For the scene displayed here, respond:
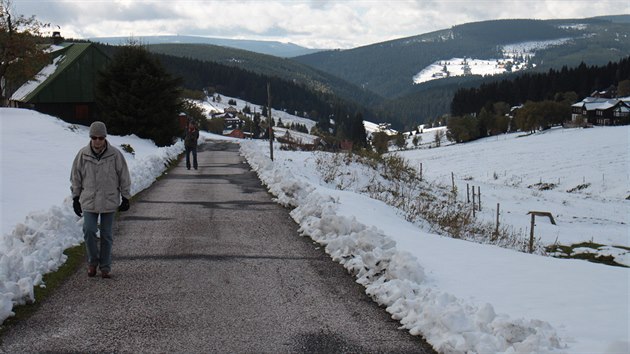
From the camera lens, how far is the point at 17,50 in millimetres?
43344

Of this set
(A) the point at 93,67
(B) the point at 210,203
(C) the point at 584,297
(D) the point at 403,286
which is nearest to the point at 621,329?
(C) the point at 584,297

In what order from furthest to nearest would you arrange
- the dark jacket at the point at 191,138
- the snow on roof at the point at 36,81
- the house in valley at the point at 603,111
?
the house in valley at the point at 603,111
the snow on roof at the point at 36,81
the dark jacket at the point at 191,138

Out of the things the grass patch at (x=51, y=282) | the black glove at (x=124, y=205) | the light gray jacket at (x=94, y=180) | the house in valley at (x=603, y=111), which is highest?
the house in valley at (x=603, y=111)

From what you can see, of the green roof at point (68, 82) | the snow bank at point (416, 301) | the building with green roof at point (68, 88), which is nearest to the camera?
the snow bank at point (416, 301)

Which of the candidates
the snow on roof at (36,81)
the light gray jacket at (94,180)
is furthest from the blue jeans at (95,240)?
the snow on roof at (36,81)

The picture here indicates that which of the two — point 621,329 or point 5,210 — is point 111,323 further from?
point 5,210

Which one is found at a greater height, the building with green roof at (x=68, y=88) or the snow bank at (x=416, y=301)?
Result: the building with green roof at (x=68, y=88)

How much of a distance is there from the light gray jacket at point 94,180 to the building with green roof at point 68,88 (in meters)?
41.1

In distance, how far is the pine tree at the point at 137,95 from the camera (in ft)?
121

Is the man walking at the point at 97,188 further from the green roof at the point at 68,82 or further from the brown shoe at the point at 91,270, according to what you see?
the green roof at the point at 68,82

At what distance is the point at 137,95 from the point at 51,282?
3177 centimetres

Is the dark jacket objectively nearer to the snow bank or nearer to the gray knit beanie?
the snow bank

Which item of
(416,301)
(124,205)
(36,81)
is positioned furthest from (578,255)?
(36,81)

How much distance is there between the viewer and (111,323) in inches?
233
